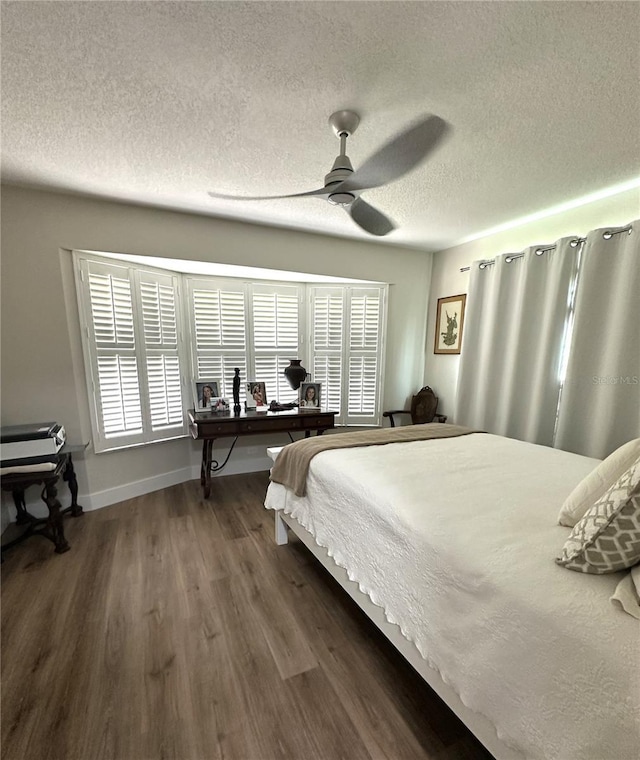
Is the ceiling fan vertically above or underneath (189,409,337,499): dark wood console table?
above

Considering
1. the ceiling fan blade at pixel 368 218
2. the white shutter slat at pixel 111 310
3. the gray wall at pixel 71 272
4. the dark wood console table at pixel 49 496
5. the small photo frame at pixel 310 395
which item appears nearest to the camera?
the ceiling fan blade at pixel 368 218

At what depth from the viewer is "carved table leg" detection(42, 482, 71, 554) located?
2105 millimetres

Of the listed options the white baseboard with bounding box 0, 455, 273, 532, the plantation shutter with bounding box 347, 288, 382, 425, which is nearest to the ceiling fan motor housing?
the plantation shutter with bounding box 347, 288, 382, 425

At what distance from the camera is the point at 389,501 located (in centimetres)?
132

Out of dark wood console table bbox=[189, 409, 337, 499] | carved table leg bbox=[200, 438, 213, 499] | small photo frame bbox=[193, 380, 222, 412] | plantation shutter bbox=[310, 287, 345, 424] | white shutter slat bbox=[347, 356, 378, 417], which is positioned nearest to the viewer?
dark wood console table bbox=[189, 409, 337, 499]

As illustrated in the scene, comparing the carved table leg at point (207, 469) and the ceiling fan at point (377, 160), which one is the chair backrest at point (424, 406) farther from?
the ceiling fan at point (377, 160)

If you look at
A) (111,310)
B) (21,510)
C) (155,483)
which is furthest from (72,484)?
(111,310)

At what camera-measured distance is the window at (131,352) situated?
261 centimetres

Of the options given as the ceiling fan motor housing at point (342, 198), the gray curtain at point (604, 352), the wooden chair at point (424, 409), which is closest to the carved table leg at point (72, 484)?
the ceiling fan motor housing at point (342, 198)

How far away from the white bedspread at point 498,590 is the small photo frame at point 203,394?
182 centimetres

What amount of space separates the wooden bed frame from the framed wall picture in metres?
2.62

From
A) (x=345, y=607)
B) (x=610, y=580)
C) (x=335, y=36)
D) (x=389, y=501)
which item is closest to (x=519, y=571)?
(x=610, y=580)

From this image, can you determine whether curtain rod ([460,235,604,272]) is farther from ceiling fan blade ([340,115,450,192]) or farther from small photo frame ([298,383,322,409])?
small photo frame ([298,383,322,409])

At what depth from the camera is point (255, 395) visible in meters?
3.37
